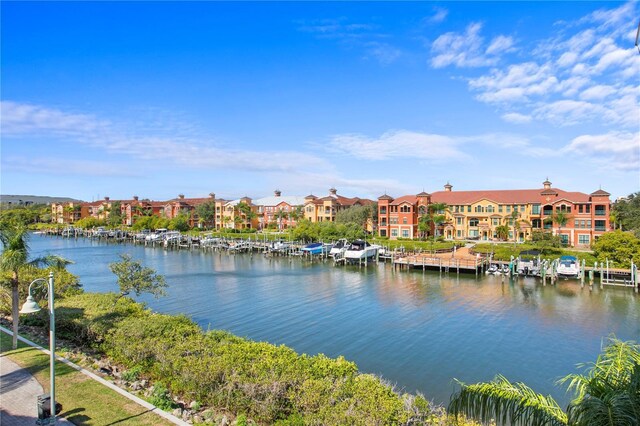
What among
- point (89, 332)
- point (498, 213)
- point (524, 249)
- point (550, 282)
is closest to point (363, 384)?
point (89, 332)

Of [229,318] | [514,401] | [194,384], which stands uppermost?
[514,401]

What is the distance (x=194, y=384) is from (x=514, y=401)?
946 centimetres

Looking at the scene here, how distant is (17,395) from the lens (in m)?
12.2

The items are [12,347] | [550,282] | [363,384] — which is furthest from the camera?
[550,282]

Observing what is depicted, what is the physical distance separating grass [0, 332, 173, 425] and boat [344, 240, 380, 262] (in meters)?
42.2

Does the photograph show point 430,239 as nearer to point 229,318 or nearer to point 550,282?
point 550,282

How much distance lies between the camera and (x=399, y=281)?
42.2 m

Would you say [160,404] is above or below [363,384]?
below

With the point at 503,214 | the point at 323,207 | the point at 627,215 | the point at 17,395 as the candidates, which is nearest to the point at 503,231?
the point at 503,214

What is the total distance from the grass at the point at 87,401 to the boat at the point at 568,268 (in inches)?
1658

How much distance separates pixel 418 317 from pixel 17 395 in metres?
22.7

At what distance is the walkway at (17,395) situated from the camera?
10.9 metres

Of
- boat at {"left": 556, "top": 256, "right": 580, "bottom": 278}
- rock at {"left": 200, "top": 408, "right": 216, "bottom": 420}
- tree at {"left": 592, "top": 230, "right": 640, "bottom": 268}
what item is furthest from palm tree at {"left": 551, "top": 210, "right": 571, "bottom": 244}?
rock at {"left": 200, "top": 408, "right": 216, "bottom": 420}

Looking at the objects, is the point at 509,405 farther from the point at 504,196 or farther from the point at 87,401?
the point at 504,196
